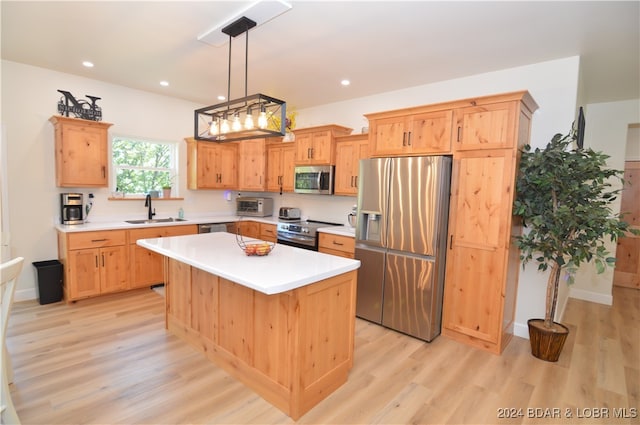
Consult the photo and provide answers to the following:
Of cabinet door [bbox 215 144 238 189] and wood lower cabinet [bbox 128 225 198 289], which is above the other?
cabinet door [bbox 215 144 238 189]

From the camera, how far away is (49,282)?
376 cm

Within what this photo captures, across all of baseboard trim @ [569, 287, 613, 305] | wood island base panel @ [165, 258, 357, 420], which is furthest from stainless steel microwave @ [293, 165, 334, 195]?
baseboard trim @ [569, 287, 613, 305]

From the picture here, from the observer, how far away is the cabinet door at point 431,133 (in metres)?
3.15

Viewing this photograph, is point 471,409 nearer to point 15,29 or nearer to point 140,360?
point 140,360

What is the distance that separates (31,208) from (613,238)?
5.99m

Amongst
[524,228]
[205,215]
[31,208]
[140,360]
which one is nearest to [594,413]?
[524,228]

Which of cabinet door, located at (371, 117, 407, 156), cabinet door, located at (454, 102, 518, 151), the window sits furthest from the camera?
the window

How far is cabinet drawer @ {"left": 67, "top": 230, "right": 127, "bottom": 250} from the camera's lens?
375 centimetres

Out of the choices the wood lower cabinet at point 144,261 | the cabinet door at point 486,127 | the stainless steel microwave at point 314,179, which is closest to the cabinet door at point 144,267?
the wood lower cabinet at point 144,261

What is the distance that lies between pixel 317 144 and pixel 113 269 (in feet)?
10.2

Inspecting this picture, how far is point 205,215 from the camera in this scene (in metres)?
5.59

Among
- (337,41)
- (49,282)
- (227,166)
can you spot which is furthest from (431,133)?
(49,282)

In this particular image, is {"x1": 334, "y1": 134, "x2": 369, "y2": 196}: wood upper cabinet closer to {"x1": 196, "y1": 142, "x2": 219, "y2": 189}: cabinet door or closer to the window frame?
{"x1": 196, "y1": 142, "x2": 219, "y2": 189}: cabinet door

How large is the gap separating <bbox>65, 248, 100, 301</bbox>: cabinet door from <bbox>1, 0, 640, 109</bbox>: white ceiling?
2.20m
